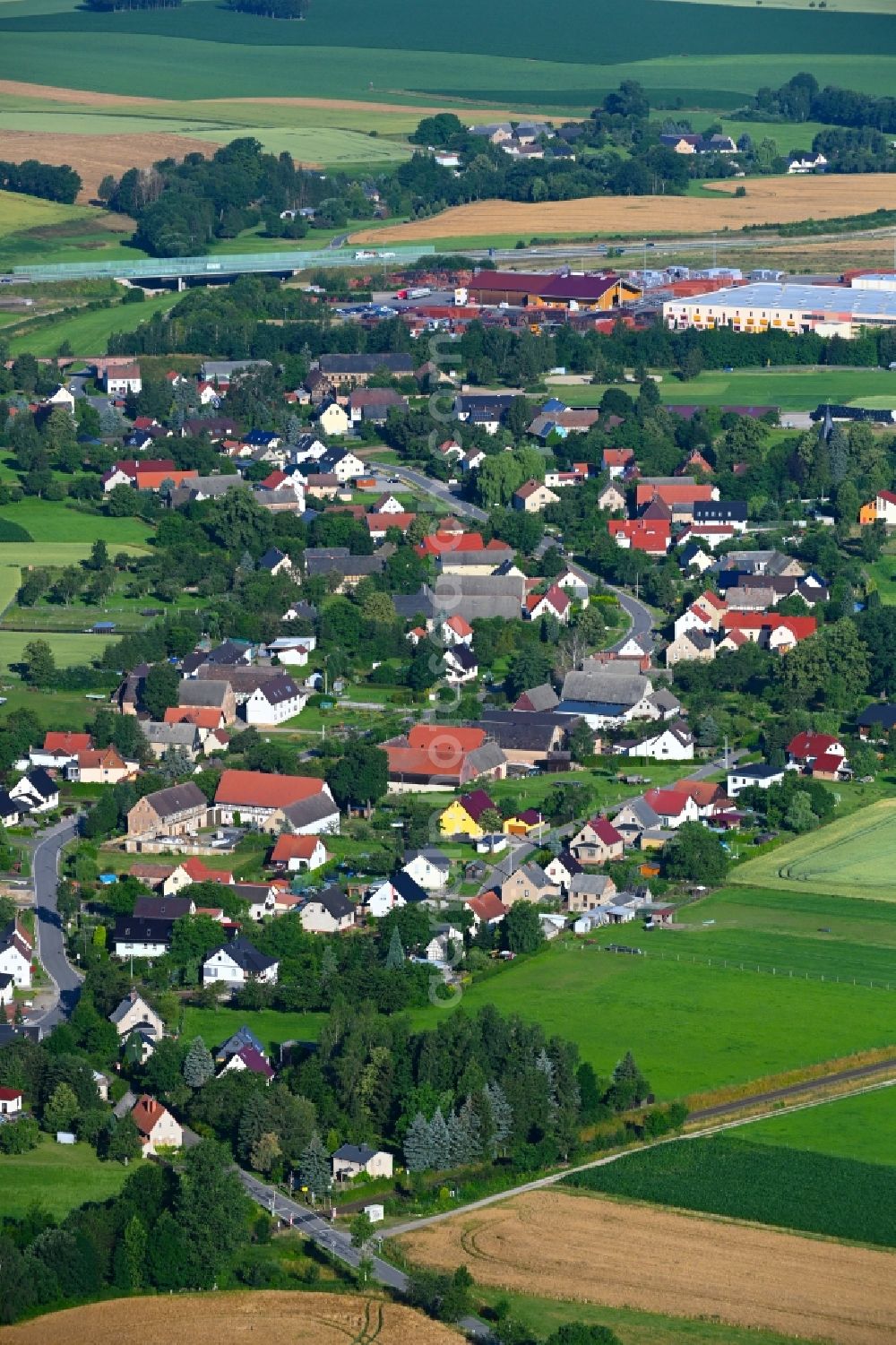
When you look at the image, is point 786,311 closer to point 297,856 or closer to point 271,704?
point 271,704

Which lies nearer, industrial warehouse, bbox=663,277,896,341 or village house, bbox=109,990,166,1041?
village house, bbox=109,990,166,1041

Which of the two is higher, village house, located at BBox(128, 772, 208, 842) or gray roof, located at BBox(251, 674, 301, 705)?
gray roof, located at BBox(251, 674, 301, 705)

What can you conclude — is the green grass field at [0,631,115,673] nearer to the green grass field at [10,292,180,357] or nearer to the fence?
the fence

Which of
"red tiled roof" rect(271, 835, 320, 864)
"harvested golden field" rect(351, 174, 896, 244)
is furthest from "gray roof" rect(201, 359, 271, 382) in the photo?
"red tiled roof" rect(271, 835, 320, 864)

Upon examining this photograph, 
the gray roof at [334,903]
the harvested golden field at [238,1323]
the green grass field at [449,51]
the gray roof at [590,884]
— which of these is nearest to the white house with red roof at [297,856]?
the gray roof at [334,903]

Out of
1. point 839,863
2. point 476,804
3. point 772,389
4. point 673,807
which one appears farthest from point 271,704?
point 772,389

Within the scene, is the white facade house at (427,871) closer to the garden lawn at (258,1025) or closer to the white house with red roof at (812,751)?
the garden lawn at (258,1025)
